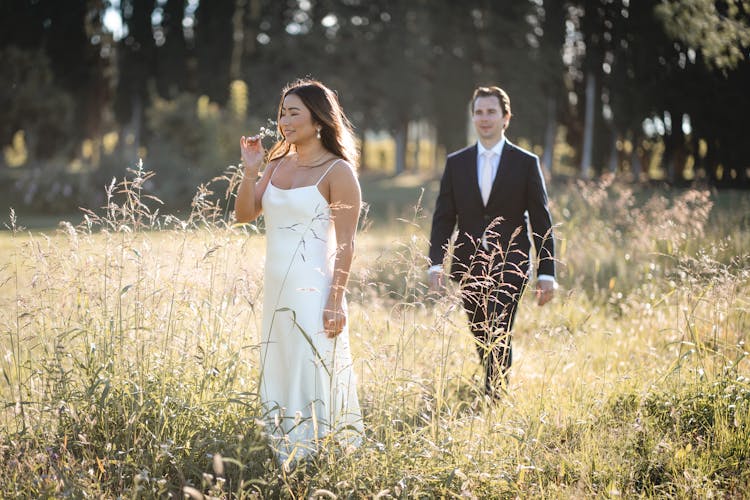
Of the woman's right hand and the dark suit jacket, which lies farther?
the dark suit jacket

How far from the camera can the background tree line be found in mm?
20547

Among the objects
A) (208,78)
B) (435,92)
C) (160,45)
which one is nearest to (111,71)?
(160,45)

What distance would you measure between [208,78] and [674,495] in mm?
29138

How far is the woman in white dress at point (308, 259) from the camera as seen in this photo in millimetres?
3441

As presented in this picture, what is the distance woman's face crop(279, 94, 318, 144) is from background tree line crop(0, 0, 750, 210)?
914cm

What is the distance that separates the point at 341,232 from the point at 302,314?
446 mm

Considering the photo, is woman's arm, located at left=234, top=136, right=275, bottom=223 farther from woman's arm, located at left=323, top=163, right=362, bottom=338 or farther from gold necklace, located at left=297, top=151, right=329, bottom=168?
woman's arm, located at left=323, top=163, right=362, bottom=338

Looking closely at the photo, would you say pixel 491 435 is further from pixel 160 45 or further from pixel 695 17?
pixel 160 45

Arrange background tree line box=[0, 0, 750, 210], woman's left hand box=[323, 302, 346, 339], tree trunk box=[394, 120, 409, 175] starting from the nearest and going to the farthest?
1. woman's left hand box=[323, 302, 346, 339]
2. background tree line box=[0, 0, 750, 210]
3. tree trunk box=[394, 120, 409, 175]

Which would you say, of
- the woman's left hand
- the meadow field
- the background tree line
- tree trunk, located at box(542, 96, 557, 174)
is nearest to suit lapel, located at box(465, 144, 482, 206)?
the meadow field

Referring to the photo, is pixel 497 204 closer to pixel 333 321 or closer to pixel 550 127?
pixel 333 321

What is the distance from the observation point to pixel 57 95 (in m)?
31.0

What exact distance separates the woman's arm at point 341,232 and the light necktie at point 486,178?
1272 mm

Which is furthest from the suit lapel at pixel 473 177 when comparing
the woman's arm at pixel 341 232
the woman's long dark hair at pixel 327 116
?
the woman's arm at pixel 341 232
